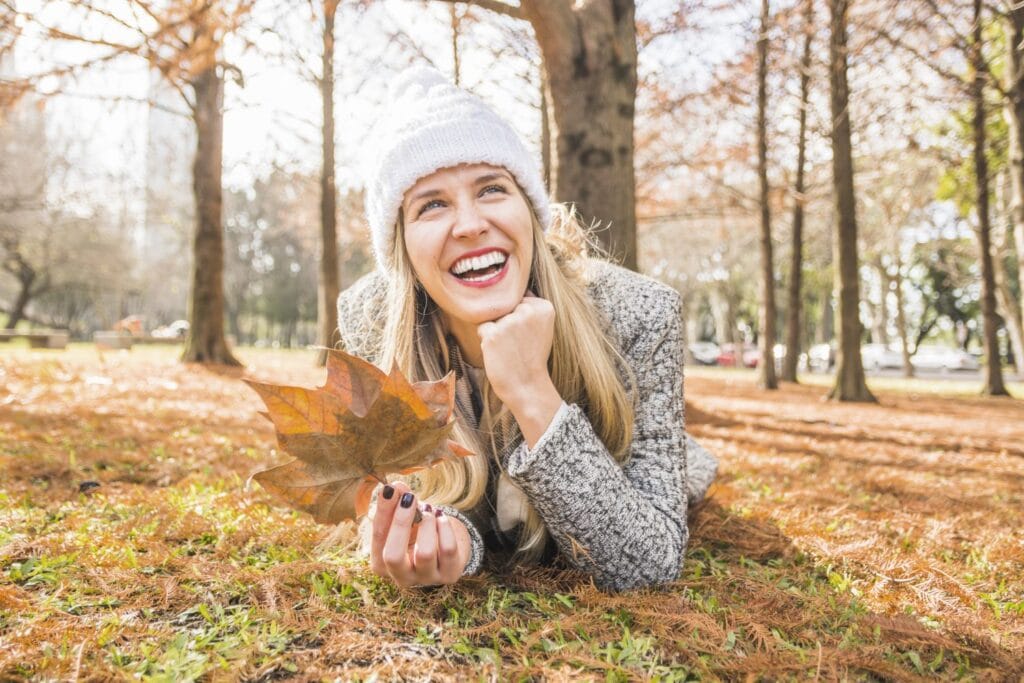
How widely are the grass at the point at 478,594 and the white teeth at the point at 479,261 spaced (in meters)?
0.70

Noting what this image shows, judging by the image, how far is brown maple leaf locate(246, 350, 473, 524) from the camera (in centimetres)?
118

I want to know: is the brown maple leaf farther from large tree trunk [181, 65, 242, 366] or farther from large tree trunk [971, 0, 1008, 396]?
large tree trunk [971, 0, 1008, 396]

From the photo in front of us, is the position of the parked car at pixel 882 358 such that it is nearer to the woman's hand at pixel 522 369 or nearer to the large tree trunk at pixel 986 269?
the large tree trunk at pixel 986 269

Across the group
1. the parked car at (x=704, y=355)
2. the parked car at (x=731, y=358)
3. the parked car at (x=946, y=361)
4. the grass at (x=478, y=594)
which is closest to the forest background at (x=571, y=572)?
the grass at (x=478, y=594)

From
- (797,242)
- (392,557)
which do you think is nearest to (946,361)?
(797,242)

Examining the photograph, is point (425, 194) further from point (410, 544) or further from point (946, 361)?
point (946, 361)

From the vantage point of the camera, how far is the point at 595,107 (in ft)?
13.2

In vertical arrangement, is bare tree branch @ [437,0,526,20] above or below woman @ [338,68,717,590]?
above

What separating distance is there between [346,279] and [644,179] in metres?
31.2

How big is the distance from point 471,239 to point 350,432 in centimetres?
71

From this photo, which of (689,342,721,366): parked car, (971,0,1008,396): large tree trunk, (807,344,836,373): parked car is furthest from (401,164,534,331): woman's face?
(689,342,721,366): parked car

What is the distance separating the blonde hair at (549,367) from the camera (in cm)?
184

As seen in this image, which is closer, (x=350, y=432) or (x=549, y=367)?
(x=350, y=432)

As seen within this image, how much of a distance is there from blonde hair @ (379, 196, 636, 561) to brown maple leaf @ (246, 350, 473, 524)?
507 millimetres
